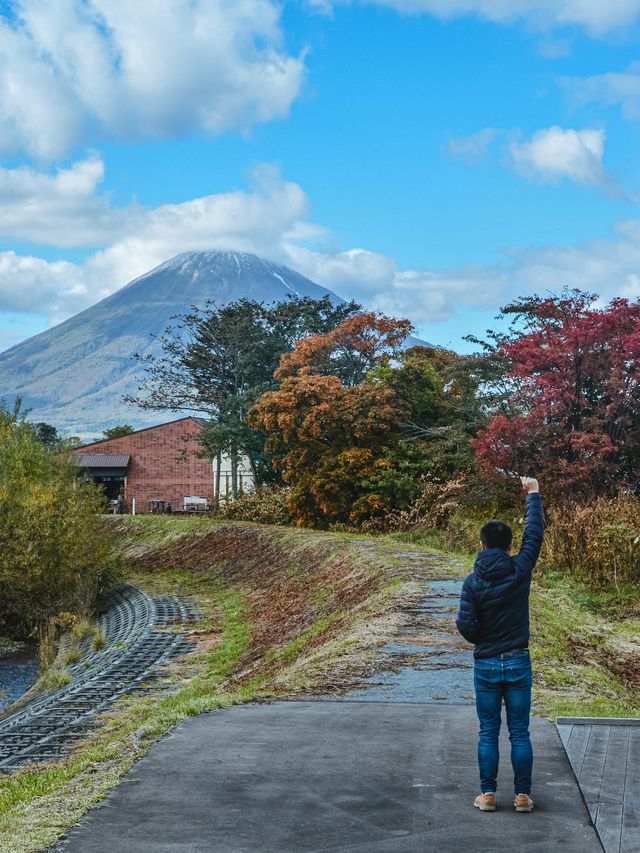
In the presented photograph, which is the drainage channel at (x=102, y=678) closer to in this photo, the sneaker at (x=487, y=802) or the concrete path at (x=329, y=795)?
the concrete path at (x=329, y=795)

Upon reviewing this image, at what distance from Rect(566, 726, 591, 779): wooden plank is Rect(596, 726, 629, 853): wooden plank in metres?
0.16

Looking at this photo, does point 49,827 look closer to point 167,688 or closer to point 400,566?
point 167,688

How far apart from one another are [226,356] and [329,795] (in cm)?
4159

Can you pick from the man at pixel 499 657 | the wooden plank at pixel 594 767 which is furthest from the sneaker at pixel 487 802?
the wooden plank at pixel 594 767

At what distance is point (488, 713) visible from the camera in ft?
20.3

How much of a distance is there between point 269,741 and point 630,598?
36.8ft

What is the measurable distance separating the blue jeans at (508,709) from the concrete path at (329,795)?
0.23 m

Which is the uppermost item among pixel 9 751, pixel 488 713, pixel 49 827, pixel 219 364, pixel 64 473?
pixel 219 364

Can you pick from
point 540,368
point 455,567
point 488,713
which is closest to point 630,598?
point 455,567

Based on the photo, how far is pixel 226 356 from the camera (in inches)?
1866

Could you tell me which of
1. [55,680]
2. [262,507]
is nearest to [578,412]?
[55,680]

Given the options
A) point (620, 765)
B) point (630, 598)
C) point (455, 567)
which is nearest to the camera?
point (620, 765)

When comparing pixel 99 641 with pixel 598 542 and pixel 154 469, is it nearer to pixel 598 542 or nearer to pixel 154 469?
pixel 598 542

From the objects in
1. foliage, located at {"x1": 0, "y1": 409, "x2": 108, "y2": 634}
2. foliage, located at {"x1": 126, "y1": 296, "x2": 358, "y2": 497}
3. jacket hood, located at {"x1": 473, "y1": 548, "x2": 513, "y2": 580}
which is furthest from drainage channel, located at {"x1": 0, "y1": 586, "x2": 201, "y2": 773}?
foliage, located at {"x1": 126, "y1": 296, "x2": 358, "y2": 497}
